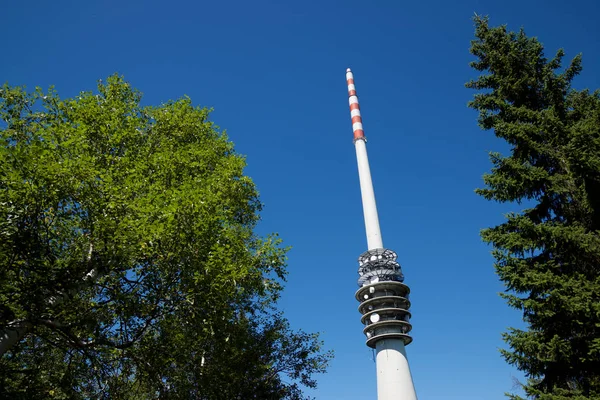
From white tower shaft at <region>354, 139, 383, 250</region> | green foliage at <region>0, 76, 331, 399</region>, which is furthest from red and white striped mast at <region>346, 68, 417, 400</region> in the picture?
green foliage at <region>0, 76, 331, 399</region>

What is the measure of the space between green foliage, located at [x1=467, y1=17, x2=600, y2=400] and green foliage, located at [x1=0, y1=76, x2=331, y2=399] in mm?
8933

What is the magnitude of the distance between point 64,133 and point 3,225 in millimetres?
4557

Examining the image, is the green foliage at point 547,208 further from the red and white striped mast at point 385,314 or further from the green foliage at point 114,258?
the red and white striped mast at point 385,314

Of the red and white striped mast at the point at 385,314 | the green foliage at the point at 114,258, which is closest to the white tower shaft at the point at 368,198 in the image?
the red and white striped mast at the point at 385,314

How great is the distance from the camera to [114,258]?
43.4ft

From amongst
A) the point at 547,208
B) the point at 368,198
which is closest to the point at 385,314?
the point at 368,198

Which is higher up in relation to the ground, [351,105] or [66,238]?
[351,105]

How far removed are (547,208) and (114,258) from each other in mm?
15547

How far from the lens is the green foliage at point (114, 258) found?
1184 centimetres

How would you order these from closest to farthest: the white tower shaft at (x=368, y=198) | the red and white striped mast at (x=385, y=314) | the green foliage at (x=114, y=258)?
the green foliage at (x=114, y=258) < the red and white striped mast at (x=385, y=314) < the white tower shaft at (x=368, y=198)

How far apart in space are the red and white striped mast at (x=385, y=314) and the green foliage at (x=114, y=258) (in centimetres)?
1062

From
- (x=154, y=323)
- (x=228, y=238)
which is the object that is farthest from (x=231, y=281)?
(x=154, y=323)

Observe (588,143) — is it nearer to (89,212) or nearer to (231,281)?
(231,281)

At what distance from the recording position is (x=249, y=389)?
20625mm
